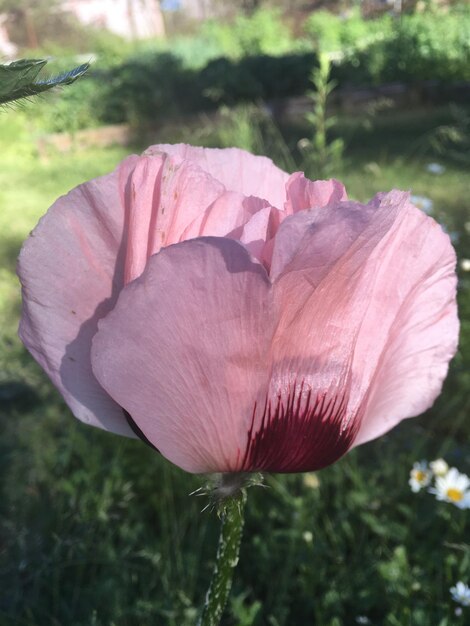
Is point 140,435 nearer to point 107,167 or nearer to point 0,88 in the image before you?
point 0,88

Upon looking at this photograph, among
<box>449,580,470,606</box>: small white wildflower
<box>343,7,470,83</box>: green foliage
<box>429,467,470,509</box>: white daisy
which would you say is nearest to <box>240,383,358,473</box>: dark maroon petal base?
<box>449,580,470,606</box>: small white wildflower

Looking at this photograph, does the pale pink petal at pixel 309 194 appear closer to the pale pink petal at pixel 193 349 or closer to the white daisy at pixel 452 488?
the pale pink petal at pixel 193 349

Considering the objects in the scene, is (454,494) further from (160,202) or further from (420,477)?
(160,202)

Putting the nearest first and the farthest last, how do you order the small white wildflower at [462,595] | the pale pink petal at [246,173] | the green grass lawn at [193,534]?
the pale pink petal at [246,173] < the small white wildflower at [462,595] < the green grass lawn at [193,534]

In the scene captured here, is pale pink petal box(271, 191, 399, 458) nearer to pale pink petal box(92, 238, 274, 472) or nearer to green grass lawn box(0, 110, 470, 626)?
pale pink petal box(92, 238, 274, 472)

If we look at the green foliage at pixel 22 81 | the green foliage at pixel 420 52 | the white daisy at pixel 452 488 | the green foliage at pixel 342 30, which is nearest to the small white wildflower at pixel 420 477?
the white daisy at pixel 452 488

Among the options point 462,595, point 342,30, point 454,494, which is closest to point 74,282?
point 462,595
